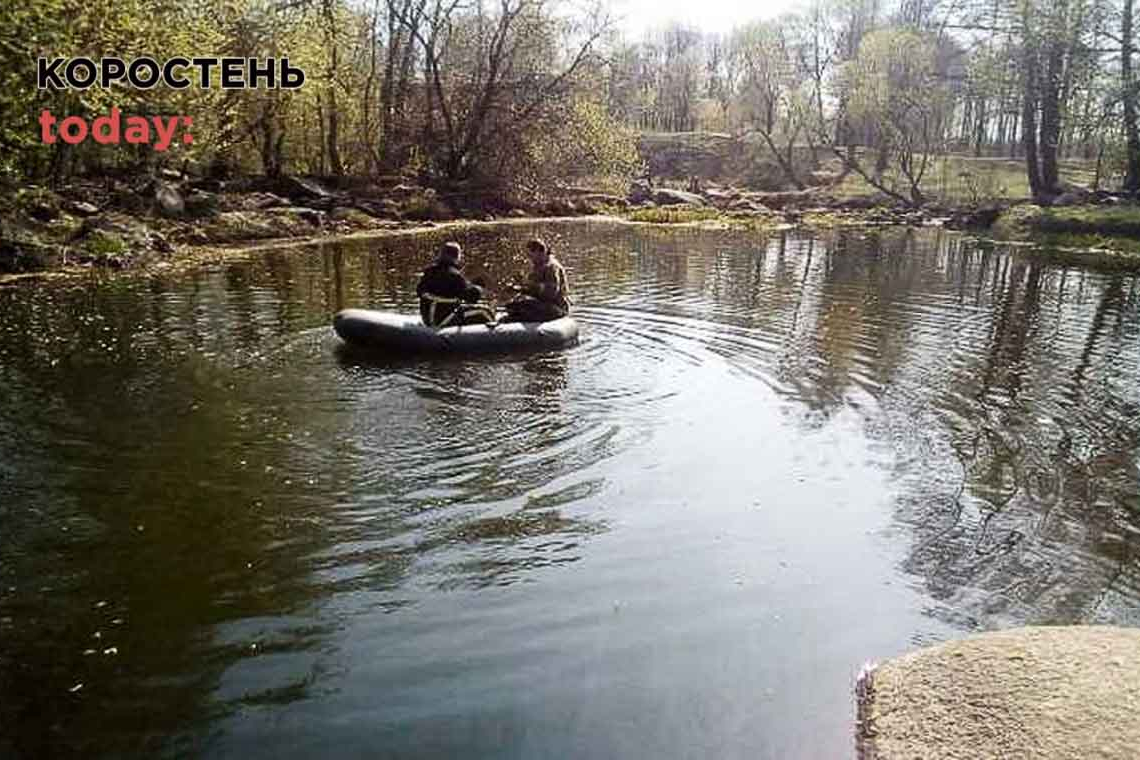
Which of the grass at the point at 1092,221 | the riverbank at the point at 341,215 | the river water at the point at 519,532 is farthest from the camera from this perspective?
the grass at the point at 1092,221

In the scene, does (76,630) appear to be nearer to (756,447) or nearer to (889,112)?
(756,447)

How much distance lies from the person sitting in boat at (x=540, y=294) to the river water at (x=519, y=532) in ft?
2.50

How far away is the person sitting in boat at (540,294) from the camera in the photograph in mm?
12555

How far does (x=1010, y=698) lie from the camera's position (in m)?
4.33

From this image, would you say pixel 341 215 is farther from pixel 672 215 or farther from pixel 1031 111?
pixel 1031 111

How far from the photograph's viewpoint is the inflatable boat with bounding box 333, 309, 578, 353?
11312mm

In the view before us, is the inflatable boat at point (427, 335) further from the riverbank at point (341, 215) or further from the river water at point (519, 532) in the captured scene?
the riverbank at point (341, 215)

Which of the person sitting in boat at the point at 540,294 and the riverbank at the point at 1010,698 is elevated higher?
the person sitting in boat at the point at 540,294

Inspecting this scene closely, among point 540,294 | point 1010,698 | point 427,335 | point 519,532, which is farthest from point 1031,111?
point 1010,698

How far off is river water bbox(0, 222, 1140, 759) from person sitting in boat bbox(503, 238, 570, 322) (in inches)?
30.0

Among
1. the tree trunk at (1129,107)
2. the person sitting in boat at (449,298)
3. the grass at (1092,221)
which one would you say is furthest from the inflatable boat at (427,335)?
the tree trunk at (1129,107)

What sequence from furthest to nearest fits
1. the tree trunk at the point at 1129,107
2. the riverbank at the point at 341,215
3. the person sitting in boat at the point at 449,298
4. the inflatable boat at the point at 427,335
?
the tree trunk at the point at 1129,107
the riverbank at the point at 341,215
the person sitting in boat at the point at 449,298
the inflatable boat at the point at 427,335

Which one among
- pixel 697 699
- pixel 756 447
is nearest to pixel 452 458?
pixel 756 447


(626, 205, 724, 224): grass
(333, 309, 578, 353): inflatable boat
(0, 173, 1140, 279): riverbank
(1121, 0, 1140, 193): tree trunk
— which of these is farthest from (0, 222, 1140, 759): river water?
(626, 205, 724, 224): grass
